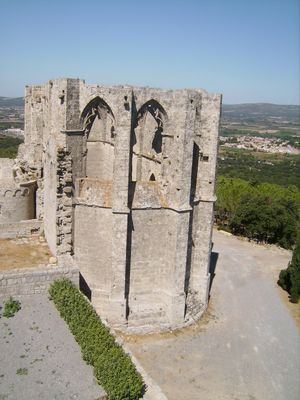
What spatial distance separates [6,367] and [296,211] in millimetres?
26801

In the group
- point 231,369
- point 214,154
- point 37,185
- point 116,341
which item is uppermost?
point 214,154

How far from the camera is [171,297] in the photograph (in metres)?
16.5

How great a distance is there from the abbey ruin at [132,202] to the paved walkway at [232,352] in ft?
3.17

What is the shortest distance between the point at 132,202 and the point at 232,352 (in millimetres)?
6697

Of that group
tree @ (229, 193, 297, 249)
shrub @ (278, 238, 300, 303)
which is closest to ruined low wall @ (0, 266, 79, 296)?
shrub @ (278, 238, 300, 303)

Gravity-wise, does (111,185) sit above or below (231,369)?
A: above

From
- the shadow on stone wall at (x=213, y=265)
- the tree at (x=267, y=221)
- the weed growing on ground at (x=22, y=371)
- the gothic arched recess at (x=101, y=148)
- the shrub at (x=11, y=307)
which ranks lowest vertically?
the shadow on stone wall at (x=213, y=265)

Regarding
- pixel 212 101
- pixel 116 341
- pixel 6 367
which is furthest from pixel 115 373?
pixel 212 101

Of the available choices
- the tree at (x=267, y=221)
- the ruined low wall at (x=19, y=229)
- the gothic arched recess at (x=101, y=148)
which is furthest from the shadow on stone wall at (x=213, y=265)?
the ruined low wall at (x=19, y=229)

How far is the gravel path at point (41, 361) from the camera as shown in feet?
29.4

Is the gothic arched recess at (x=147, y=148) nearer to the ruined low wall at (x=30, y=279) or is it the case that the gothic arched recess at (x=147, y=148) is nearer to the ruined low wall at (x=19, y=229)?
the ruined low wall at (x=19, y=229)

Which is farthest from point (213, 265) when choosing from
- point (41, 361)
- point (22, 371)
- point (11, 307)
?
point (22, 371)

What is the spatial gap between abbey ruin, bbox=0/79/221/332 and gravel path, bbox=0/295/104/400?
310cm

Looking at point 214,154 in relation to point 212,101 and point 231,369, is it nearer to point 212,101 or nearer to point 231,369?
point 212,101
